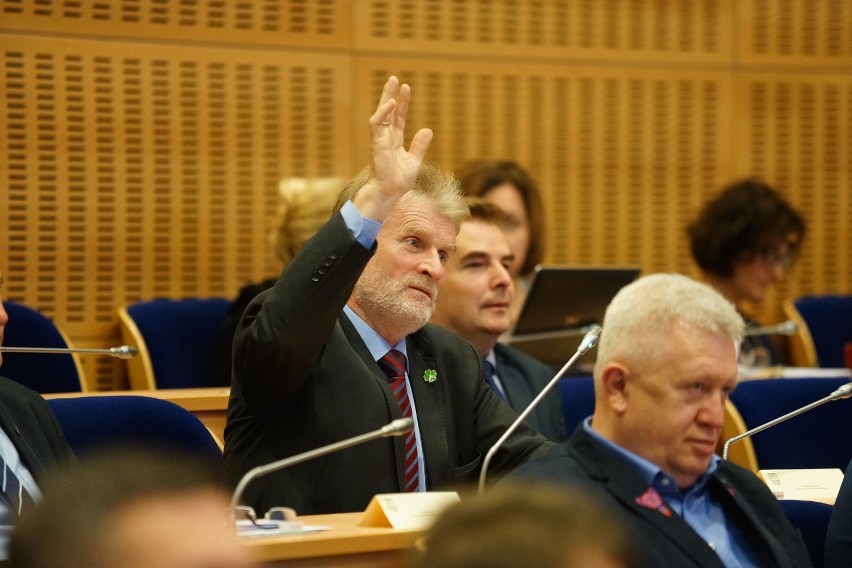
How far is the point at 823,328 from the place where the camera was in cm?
596

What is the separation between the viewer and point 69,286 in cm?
525

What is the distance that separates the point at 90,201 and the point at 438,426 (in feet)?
9.46

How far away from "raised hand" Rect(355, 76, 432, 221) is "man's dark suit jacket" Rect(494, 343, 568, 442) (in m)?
1.17

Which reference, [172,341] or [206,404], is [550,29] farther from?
[206,404]

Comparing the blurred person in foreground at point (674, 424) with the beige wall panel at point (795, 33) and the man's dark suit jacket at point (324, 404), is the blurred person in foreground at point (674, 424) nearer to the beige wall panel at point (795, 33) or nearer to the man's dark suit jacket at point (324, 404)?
the man's dark suit jacket at point (324, 404)

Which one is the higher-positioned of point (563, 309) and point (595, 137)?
point (595, 137)

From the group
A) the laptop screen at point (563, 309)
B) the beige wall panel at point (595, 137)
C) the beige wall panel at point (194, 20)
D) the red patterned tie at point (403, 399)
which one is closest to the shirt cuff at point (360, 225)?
the red patterned tie at point (403, 399)

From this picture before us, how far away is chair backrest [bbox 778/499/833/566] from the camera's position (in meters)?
2.64

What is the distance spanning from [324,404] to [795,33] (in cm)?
473

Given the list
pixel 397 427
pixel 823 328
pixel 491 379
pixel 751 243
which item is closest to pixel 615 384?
pixel 397 427

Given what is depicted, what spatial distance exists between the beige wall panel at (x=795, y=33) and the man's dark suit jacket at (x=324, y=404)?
160 inches

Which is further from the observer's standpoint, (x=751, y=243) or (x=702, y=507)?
(x=751, y=243)

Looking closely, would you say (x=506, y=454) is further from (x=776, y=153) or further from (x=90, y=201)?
(x=776, y=153)

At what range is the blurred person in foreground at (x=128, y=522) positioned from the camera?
3.42ft
